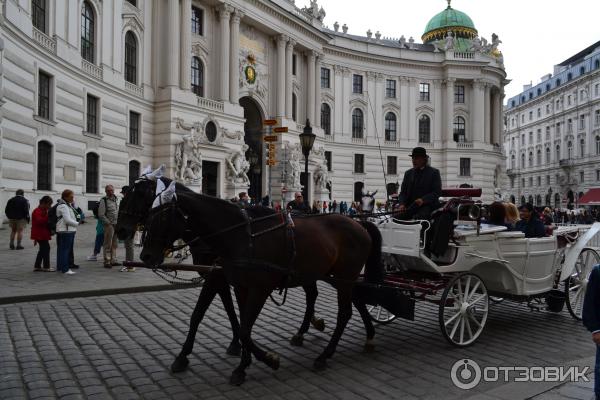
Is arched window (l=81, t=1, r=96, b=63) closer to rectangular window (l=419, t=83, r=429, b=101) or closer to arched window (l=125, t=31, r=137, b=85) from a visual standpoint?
arched window (l=125, t=31, r=137, b=85)

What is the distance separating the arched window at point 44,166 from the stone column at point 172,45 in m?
10.7

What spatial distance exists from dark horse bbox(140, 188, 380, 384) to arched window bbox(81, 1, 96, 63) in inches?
926

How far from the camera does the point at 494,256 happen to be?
7.07 meters

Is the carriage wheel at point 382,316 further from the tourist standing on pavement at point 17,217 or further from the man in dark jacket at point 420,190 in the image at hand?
the tourist standing on pavement at point 17,217

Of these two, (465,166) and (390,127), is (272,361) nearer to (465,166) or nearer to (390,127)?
(390,127)

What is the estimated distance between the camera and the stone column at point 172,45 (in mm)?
30875

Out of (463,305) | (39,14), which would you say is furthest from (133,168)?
(463,305)

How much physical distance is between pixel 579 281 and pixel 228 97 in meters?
29.7

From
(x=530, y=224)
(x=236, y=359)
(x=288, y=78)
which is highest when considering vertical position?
(x=288, y=78)

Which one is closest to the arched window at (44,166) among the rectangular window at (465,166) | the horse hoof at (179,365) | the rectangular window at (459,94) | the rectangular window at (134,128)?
the rectangular window at (134,128)

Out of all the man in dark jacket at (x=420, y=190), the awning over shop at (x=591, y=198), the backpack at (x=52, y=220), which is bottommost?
the backpack at (x=52, y=220)

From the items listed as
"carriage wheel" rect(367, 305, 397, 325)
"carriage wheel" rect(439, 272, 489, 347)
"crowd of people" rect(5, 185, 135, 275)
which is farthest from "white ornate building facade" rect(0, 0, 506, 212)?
"crowd of people" rect(5, 185, 135, 275)

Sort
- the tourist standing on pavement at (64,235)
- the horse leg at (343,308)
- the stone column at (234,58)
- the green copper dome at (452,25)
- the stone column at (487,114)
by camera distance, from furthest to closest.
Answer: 1. the green copper dome at (452,25)
2. the stone column at (487,114)
3. the stone column at (234,58)
4. the tourist standing on pavement at (64,235)
5. the horse leg at (343,308)

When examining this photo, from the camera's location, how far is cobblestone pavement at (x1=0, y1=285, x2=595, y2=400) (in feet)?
15.6
